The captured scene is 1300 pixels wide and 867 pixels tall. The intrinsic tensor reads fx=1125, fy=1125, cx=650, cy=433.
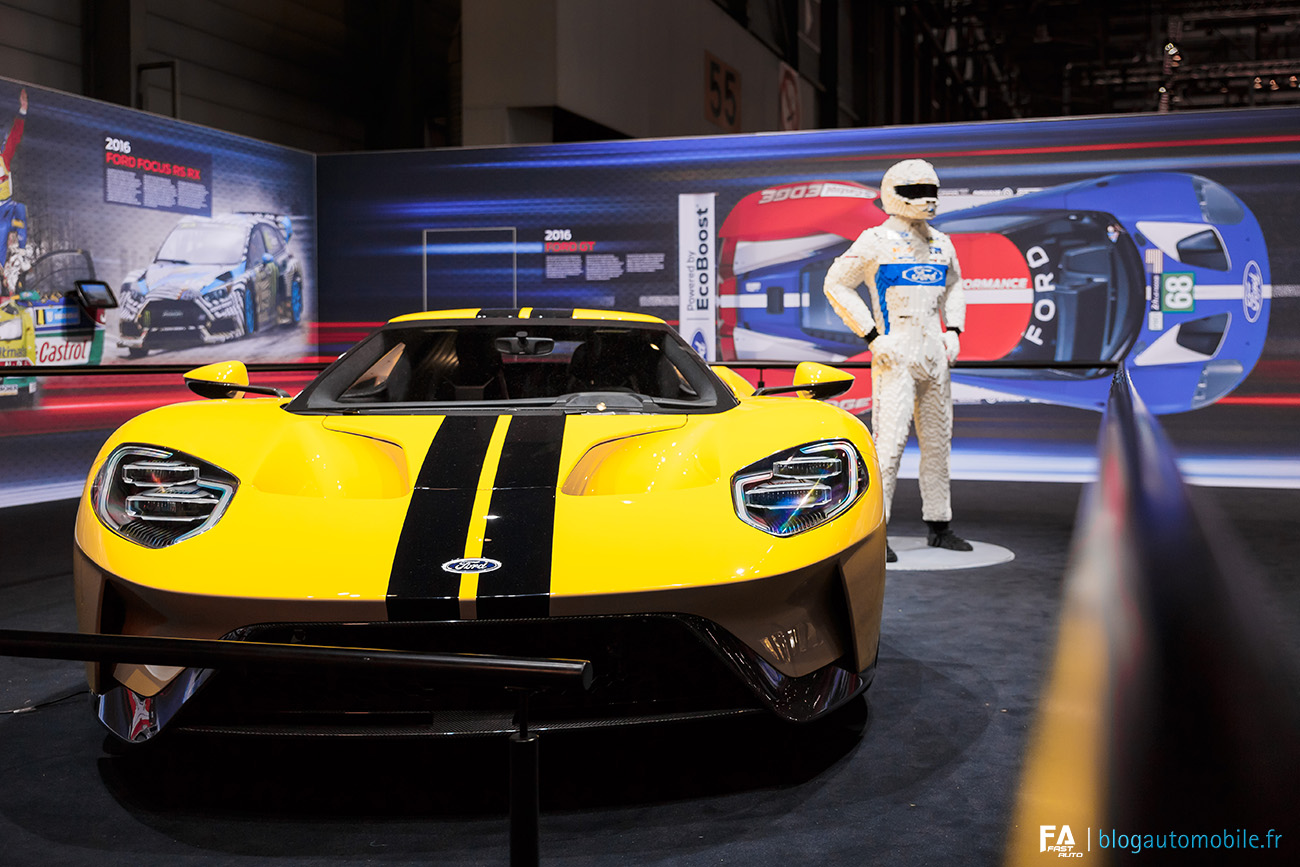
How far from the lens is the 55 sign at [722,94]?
12.6 metres

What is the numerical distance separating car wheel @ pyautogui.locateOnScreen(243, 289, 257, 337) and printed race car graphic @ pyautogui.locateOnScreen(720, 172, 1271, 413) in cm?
397

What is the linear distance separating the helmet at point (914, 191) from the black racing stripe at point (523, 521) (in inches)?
115

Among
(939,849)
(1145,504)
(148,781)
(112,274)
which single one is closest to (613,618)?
(939,849)

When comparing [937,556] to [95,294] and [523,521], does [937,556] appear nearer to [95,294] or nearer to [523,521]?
[523,521]

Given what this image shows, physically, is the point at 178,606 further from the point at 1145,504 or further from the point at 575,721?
the point at 1145,504

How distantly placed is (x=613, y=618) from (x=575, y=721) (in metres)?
0.19

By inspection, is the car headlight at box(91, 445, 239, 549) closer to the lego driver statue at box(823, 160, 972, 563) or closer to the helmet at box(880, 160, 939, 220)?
the lego driver statue at box(823, 160, 972, 563)

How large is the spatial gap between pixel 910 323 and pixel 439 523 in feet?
10.8

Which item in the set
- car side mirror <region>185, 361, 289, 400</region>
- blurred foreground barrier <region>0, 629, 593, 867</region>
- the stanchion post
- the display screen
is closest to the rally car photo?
the display screen

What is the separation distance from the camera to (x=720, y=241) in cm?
802

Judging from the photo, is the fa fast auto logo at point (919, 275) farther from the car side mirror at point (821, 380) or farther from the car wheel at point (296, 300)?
A: the car wheel at point (296, 300)

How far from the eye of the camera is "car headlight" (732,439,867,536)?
7.34ft

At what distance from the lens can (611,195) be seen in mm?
8172

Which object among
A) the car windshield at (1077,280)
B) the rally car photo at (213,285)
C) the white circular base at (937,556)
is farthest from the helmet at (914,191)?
the rally car photo at (213,285)
